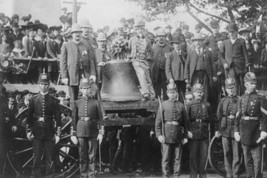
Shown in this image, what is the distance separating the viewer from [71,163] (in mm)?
10977

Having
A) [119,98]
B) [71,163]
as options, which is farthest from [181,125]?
[71,163]

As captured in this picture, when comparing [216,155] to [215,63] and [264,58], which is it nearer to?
[215,63]

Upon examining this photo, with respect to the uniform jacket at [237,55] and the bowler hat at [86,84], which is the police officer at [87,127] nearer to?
the bowler hat at [86,84]

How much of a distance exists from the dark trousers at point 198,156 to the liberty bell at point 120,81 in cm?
174

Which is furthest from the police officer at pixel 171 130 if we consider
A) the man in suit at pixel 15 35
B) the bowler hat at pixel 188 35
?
the man in suit at pixel 15 35

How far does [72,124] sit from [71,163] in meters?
1.16

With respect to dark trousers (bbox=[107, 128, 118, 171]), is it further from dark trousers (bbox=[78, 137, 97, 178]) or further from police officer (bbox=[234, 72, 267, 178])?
police officer (bbox=[234, 72, 267, 178])

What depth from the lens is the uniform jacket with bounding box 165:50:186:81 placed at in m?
13.0

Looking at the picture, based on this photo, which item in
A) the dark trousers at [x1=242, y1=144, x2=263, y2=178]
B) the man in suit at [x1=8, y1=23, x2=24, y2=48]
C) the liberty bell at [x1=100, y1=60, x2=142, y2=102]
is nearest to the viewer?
the dark trousers at [x1=242, y1=144, x2=263, y2=178]

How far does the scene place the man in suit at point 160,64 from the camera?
44.0 feet

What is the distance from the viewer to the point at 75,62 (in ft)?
36.8

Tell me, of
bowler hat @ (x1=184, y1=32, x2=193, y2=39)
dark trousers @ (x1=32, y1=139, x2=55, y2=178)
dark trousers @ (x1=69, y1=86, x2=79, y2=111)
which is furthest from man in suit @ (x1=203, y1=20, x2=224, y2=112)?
dark trousers @ (x1=32, y1=139, x2=55, y2=178)

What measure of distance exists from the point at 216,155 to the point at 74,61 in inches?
158

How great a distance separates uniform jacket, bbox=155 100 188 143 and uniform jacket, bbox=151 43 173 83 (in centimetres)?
296
